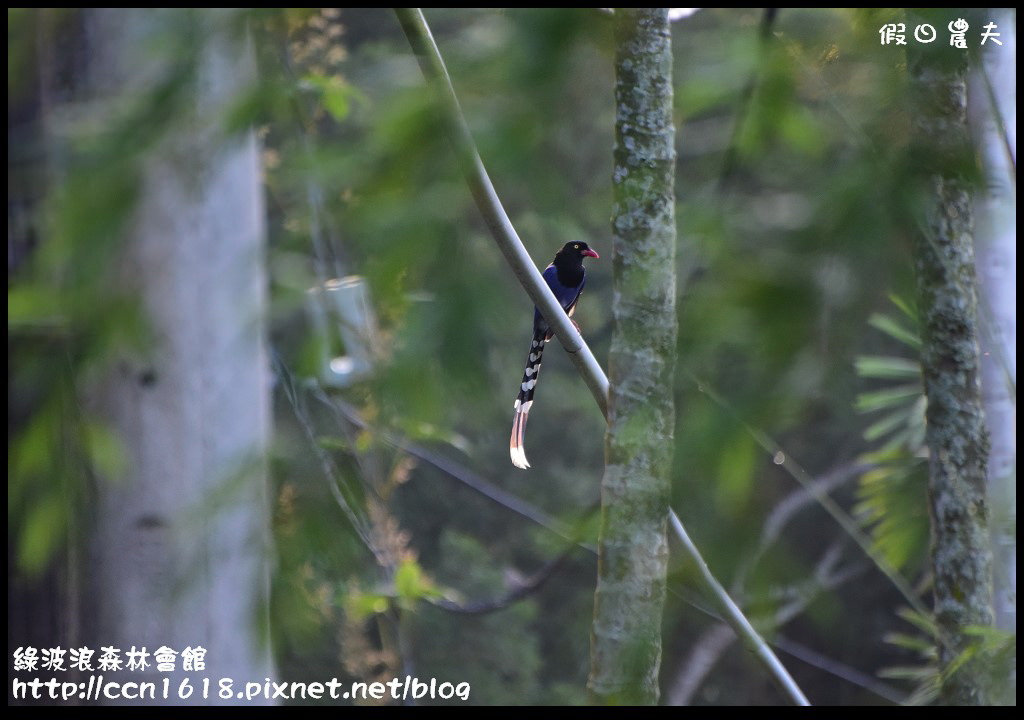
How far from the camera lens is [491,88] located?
464 mm

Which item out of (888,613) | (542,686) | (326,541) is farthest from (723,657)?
(326,541)

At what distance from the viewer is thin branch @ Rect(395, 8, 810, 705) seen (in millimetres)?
448

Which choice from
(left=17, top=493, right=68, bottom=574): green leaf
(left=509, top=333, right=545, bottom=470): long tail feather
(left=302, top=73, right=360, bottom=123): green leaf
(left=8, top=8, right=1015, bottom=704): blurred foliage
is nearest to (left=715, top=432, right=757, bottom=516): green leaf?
(left=8, top=8, right=1015, bottom=704): blurred foliage

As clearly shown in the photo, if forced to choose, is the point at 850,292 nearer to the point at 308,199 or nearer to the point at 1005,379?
the point at 308,199

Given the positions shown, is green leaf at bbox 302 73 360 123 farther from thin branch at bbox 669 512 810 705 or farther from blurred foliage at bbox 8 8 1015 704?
thin branch at bbox 669 512 810 705

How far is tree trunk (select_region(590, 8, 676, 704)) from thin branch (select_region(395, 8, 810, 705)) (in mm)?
40

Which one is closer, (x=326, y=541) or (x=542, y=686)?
(x=326, y=541)

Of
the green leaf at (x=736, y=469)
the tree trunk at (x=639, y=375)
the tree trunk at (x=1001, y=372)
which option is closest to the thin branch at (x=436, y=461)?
the tree trunk at (x=639, y=375)

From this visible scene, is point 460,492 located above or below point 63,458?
below

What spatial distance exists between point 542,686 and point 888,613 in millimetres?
2467

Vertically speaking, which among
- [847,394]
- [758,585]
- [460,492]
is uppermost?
[847,394]

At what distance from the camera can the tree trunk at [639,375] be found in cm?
45

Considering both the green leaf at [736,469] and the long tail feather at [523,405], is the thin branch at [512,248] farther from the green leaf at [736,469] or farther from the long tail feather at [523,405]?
the long tail feather at [523,405]

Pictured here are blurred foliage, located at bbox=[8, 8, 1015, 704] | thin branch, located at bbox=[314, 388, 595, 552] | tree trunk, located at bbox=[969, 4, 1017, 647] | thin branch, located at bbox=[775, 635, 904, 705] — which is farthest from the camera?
thin branch, located at bbox=[775, 635, 904, 705]
